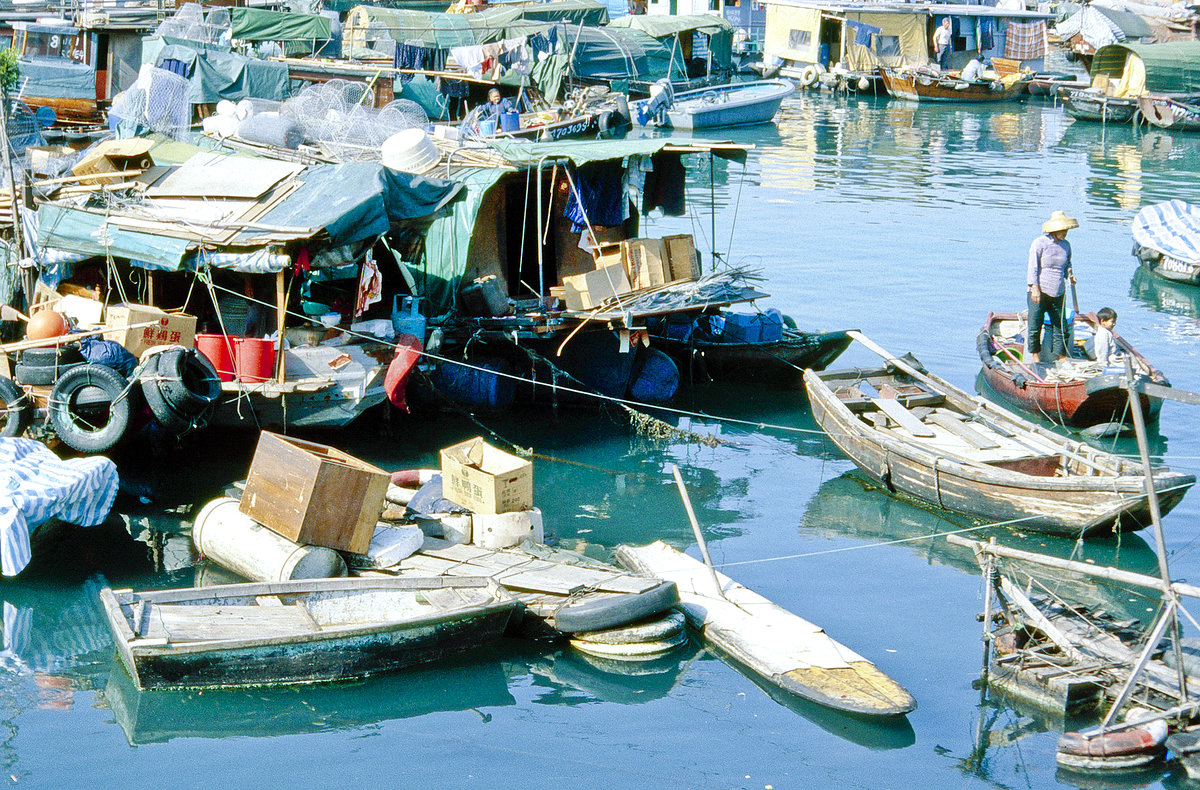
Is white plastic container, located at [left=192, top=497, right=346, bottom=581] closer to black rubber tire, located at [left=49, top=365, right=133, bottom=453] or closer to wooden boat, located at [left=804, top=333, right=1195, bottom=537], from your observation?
black rubber tire, located at [left=49, top=365, right=133, bottom=453]

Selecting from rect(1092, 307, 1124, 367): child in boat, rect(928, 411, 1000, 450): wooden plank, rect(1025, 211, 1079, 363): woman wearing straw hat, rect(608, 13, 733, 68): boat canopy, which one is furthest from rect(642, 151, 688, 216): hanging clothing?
rect(608, 13, 733, 68): boat canopy

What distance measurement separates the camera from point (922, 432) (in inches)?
542

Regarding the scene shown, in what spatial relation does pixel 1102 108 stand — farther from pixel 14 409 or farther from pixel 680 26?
pixel 14 409

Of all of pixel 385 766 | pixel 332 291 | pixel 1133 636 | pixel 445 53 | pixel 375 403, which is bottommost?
pixel 385 766

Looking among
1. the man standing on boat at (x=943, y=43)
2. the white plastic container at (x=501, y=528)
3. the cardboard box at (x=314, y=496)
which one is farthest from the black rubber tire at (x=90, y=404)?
the man standing on boat at (x=943, y=43)

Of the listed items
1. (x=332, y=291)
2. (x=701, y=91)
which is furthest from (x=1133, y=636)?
(x=701, y=91)

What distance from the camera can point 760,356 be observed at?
17203 millimetres

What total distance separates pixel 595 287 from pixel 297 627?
23.4 feet

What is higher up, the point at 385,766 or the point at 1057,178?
the point at 1057,178

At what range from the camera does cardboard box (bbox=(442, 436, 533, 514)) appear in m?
11.2

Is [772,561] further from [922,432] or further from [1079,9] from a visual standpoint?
[1079,9]

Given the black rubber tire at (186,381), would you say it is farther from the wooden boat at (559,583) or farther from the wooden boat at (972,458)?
the wooden boat at (972,458)

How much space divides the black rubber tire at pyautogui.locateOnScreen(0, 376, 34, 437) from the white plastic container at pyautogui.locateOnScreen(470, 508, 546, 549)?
4928 mm

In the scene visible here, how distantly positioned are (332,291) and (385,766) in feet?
26.1
